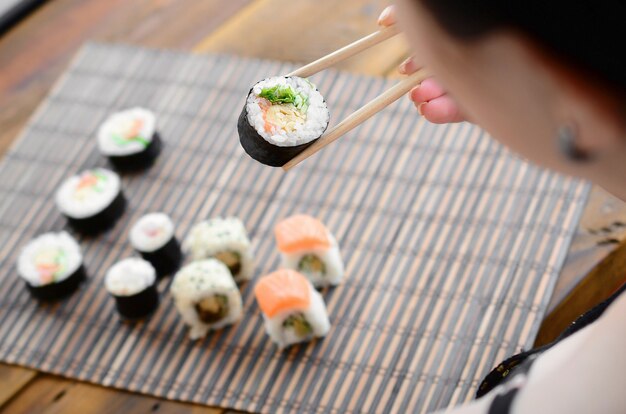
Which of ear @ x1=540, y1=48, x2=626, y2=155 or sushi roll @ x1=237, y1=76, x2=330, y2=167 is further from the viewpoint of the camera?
sushi roll @ x1=237, y1=76, x2=330, y2=167

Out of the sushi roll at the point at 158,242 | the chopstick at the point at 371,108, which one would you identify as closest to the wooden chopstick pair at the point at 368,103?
the chopstick at the point at 371,108

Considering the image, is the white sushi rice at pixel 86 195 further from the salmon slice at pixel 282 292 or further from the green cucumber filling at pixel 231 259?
the salmon slice at pixel 282 292

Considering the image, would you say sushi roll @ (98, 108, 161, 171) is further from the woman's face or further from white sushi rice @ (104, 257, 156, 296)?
the woman's face

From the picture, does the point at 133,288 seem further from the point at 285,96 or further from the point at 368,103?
the point at 368,103

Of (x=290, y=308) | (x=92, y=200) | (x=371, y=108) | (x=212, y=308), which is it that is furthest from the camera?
(x=92, y=200)

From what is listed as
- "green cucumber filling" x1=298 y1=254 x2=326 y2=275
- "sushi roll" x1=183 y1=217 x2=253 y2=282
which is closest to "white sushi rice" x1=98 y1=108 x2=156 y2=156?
"sushi roll" x1=183 y1=217 x2=253 y2=282

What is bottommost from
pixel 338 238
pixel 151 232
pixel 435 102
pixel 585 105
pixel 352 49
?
pixel 338 238

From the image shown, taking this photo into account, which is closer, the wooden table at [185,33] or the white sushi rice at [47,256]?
the white sushi rice at [47,256]

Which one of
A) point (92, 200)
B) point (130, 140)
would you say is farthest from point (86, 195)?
point (130, 140)
